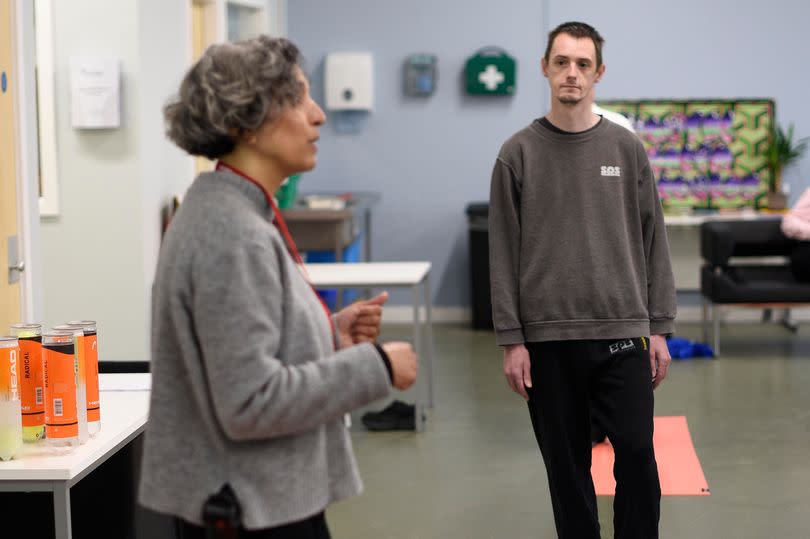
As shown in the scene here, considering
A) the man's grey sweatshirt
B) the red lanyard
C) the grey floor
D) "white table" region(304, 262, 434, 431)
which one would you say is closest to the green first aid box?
the grey floor

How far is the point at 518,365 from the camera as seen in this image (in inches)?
109

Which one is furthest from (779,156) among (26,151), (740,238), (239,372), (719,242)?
(239,372)

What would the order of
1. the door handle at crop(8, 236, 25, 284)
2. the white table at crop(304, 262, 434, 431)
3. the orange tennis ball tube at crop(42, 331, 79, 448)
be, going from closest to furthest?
the orange tennis ball tube at crop(42, 331, 79, 448) → the door handle at crop(8, 236, 25, 284) → the white table at crop(304, 262, 434, 431)

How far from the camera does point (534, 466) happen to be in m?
4.56

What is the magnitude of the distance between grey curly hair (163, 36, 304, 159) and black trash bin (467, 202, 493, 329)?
666 cm

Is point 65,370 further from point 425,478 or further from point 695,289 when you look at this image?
point 695,289

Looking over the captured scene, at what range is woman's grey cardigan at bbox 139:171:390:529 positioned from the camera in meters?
1.45

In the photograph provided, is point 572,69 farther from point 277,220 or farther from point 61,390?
point 61,390

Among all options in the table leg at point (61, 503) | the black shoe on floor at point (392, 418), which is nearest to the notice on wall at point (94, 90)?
the black shoe on floor at point (392, 418)

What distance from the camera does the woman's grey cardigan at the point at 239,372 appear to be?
145cm

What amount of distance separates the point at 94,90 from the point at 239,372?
380cm

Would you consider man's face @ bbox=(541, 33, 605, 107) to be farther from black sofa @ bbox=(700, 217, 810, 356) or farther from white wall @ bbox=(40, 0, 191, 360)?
black sofa @ bbox=(700, 217, 810, 356)

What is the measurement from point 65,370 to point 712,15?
23.7 feet

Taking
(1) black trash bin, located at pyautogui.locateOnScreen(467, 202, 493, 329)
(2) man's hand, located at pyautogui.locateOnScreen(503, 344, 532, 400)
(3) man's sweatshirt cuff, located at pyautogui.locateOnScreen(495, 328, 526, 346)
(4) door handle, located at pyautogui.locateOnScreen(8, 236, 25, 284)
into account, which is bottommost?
(1) black trash bin, located at pyautogui.locateOnScreen(467, 202, 493, 329)
